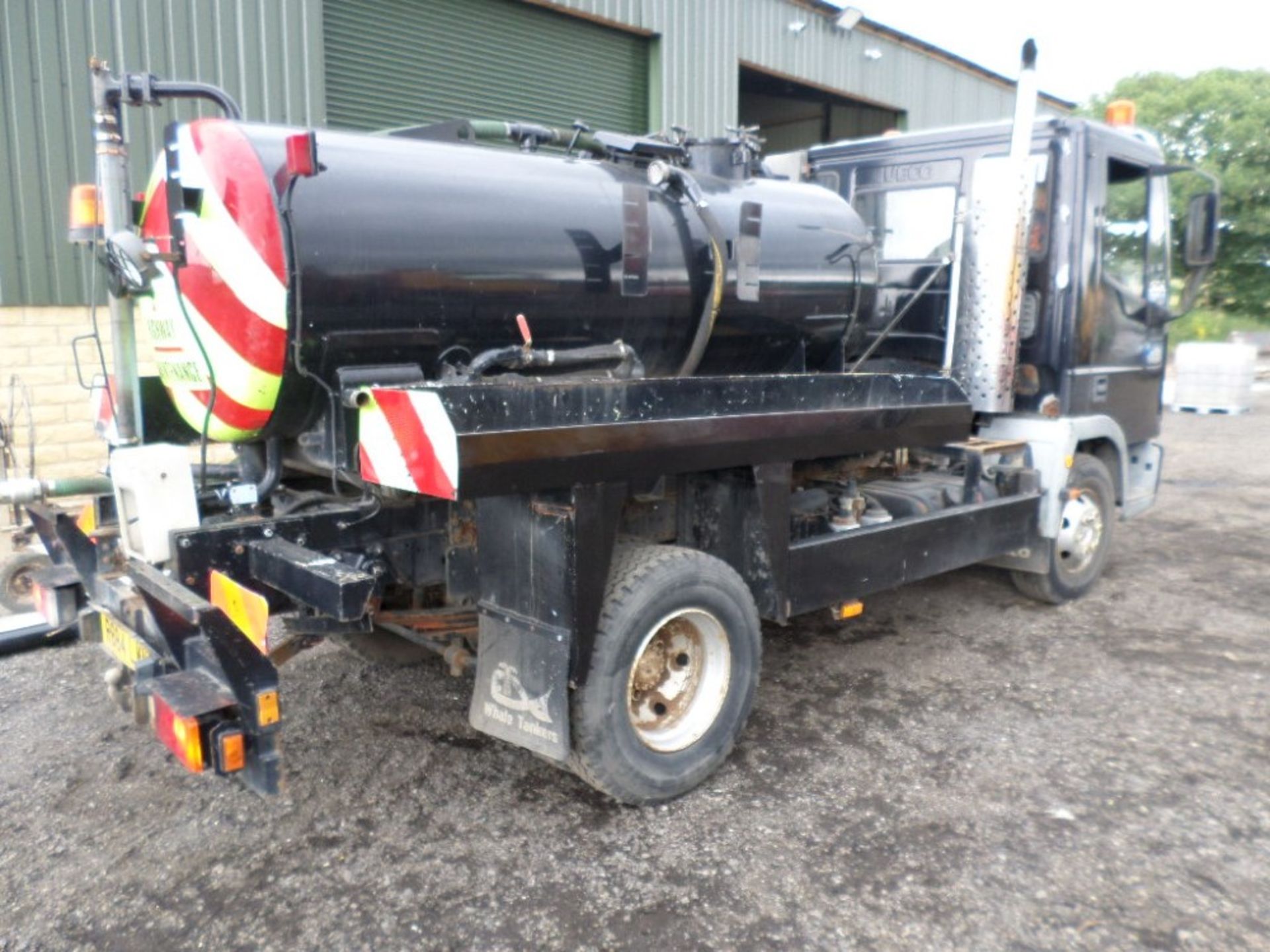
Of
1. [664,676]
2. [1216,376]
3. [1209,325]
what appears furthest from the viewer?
[1209,325]

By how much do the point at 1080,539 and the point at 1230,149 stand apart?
82.7 feet

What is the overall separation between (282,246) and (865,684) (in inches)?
122

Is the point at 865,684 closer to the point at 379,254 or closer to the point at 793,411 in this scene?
the point at 793,411

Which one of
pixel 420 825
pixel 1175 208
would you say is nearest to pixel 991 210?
pixel 420 825

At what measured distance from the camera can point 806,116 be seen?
1669cm

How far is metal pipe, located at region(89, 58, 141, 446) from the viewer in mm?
3312

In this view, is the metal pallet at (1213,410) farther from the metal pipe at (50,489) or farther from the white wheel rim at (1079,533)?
the metal pipe at (50,489)

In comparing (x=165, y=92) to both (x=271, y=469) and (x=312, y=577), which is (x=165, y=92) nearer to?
(x=271, y=469)

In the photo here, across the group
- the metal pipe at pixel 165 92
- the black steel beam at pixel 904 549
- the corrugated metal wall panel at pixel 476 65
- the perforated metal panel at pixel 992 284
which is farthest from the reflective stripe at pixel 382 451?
the corrugated metal wall panel at pixel 476 65

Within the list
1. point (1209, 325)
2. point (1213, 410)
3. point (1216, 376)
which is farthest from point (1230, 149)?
point (1213, 410)

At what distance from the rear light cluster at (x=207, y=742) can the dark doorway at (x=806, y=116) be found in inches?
521

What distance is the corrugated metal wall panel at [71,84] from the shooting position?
667 cm

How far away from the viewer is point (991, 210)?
5180 mm

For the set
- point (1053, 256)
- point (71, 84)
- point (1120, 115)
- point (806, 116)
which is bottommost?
point (1053, 256)
